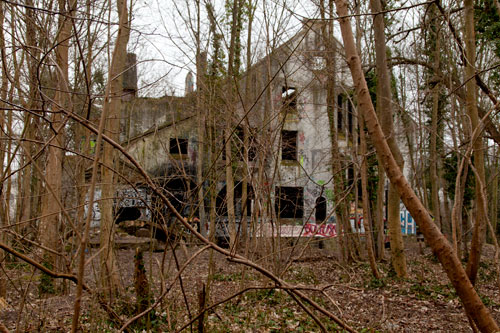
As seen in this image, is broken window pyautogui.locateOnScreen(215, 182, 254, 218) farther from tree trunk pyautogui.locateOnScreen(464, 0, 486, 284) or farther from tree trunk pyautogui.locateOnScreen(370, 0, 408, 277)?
tree trunk pyautogui.locateOnScreen(370, 0, 408, 277)

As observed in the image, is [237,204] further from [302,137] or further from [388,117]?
[302,137]

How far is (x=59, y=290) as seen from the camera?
7.40m

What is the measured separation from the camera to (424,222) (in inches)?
121

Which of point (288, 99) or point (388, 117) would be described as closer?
point (288, 99)

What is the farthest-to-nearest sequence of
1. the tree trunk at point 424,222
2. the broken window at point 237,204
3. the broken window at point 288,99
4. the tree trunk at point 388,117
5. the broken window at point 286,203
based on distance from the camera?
the tree trunk at point 388,117 < the broken window at point 286,203 < the broken window at point 288,99 < the broken window at point 237,204 < the tree trunk at point 424,222

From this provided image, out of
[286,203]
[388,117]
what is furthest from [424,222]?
[286,203]

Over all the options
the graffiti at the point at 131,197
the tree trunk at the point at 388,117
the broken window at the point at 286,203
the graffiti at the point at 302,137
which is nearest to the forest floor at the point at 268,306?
the tree trunk at the point at 388,117

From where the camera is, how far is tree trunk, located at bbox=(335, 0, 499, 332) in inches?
119

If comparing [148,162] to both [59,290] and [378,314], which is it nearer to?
[59,290]

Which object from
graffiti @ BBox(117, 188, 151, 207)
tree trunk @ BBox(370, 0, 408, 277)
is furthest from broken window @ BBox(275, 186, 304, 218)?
graffiti @ BBox(117, 188, 151, 207)

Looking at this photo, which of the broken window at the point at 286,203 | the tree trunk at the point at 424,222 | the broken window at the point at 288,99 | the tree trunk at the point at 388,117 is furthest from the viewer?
the tree trunk at the point at 388,117

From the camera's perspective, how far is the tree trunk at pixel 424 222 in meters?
3.03

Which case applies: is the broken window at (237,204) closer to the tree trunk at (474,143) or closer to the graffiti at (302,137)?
the tree trunk at (474,143)

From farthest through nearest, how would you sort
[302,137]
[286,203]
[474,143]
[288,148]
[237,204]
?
[302,137], [288,148], [286,203], [237,204], [474,143]
